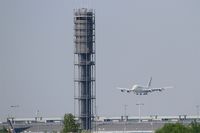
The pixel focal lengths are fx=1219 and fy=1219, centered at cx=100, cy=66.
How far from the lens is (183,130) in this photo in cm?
16912

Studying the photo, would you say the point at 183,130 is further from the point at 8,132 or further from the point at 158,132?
the point at 8,132

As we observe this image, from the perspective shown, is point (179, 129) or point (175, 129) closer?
point (179, 129)

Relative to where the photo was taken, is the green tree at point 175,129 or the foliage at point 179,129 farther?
the foliage at point 179,129

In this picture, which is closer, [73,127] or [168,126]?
[168,126]

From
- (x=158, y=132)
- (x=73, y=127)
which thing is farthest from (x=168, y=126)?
(x=73, y=127)

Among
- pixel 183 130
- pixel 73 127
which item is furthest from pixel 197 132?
pixel 73 127

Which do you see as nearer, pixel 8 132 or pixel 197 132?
pixel 197 132

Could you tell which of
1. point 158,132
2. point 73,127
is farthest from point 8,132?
point 158,132

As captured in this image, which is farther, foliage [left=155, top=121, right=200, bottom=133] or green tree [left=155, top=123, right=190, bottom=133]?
foliage [left=155, top=121, right=200, bottom=133]

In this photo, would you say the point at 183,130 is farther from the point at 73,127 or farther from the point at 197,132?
the point at 73,127

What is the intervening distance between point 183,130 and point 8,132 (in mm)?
40189

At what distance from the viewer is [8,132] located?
199 m

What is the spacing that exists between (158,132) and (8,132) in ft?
113

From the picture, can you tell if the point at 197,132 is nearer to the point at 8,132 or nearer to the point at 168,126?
the point at 168,126
